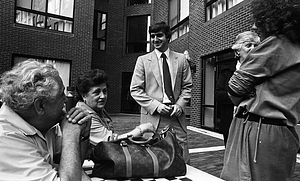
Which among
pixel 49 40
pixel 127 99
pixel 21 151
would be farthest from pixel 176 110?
pixel 127 99

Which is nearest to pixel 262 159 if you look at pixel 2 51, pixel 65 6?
pixel 2 51

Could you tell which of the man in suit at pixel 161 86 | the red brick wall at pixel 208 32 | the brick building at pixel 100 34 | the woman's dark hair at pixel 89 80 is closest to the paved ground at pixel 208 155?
the man in suit at pixel 161 86

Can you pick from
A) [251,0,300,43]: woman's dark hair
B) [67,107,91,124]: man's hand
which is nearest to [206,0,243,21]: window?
[251,0,300,43]: woman's dark hair

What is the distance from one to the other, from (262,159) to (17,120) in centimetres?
139

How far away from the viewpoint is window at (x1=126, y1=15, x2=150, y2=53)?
1591 cm

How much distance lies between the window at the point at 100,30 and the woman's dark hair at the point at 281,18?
48.3 ft

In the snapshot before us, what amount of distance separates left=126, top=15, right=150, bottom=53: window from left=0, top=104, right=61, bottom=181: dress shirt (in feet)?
49.6

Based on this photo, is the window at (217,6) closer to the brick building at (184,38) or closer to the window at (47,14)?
the brick building at (184,38)

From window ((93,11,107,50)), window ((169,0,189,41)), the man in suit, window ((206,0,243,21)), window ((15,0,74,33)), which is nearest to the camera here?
the man in suit

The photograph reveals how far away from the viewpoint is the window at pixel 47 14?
9738 millimetres

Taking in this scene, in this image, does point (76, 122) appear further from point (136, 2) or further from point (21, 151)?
point (136, 2)

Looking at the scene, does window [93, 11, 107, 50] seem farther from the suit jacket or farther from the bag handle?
the bag handle

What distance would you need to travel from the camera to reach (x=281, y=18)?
1408 mm

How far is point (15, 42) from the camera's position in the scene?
943cm
